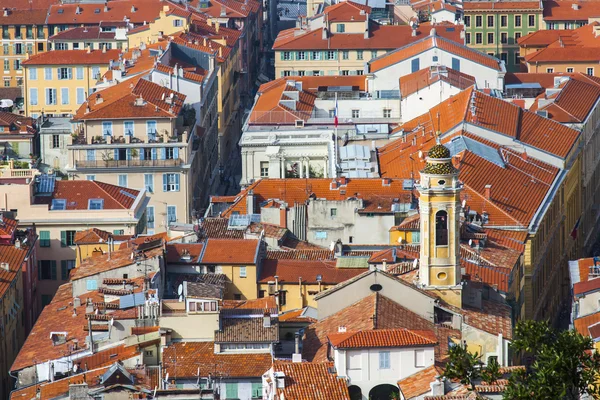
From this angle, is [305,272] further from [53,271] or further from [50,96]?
[50,96]

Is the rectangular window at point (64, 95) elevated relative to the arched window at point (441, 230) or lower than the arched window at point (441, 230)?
elevated

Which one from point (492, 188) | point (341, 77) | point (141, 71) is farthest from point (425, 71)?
point (492, 188)

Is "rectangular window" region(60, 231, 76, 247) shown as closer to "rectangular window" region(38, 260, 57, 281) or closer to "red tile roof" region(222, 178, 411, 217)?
"rectangular window" region(38, 260, 57, 281)

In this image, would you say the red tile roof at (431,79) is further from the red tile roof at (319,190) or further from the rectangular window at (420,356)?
the rectangular window at (420,356)

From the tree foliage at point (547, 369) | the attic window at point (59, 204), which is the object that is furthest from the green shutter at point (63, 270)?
the tree foliage at point (547, 369)

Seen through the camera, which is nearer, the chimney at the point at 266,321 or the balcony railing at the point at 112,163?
the chimney at the point at 266,321

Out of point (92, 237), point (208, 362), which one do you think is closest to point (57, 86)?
point (92, 237)

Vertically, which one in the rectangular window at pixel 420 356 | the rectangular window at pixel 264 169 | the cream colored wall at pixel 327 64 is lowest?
the rectangular window at pixel 420 356
